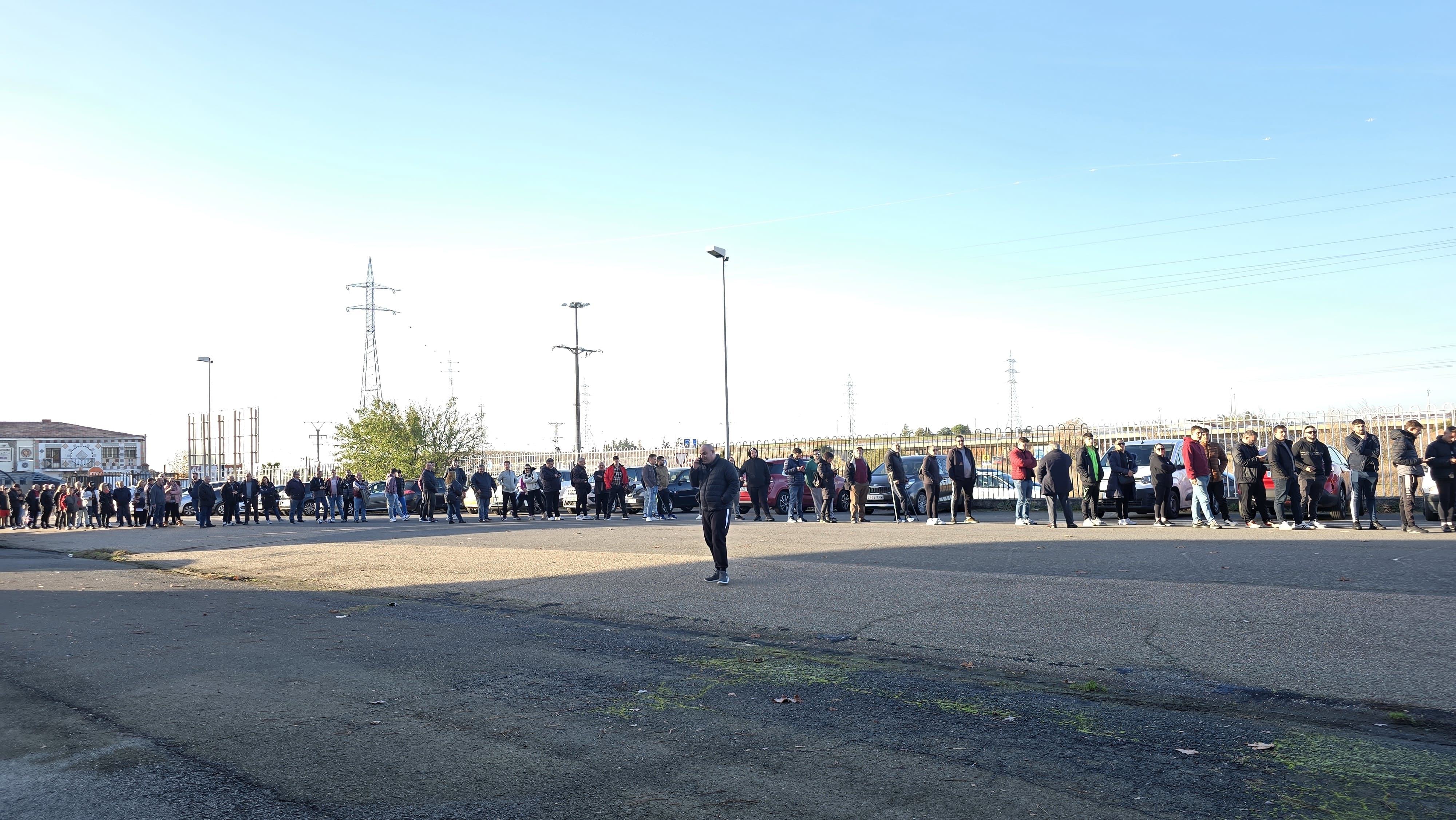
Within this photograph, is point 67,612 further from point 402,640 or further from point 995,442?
point 995,442

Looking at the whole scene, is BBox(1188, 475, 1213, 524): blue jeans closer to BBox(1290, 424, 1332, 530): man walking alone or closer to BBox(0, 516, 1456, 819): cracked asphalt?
BBox(1290, 424, 1332, 530): man walking alone

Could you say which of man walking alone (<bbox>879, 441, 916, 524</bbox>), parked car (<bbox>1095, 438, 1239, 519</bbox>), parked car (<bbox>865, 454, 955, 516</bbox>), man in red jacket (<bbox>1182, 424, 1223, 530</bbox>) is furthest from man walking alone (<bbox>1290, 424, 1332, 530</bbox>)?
parked car (<bbox>865, 454, 955, 516</bbox>)

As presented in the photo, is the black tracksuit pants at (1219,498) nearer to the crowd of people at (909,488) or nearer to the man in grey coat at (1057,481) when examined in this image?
the crowd of people at (909,488)

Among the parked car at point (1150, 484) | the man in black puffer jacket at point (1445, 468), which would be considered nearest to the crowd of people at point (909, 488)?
the man in black puffer jacket at point (1445, 468)

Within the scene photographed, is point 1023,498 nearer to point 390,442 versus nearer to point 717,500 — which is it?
point 717,500

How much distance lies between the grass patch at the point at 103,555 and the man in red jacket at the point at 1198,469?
19.3 metres

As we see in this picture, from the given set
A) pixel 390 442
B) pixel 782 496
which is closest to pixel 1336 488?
pixel 782 496

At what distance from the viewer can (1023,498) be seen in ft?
65.3

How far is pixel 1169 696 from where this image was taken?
21.7 ft

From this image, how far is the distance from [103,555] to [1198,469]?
2054cm

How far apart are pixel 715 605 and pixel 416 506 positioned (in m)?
30.2

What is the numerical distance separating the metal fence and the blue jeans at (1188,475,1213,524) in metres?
3.40

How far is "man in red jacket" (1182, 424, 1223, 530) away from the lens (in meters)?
17.3

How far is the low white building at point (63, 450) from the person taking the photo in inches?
3497
